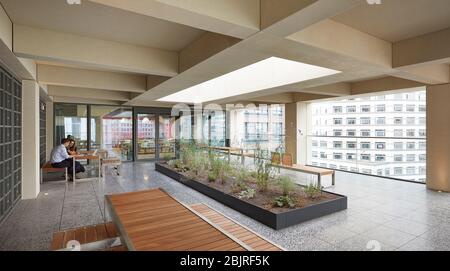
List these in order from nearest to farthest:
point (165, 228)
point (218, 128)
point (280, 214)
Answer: point (165, 228) → point (280, 214) → point (218, 128)

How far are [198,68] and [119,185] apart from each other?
3.75m

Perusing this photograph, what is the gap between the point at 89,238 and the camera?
2.41m

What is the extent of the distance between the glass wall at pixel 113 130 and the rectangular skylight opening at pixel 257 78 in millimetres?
2524

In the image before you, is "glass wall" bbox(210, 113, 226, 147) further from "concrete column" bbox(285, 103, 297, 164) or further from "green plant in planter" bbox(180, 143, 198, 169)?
"green plant in planter" bbox(180, 143, 198, 169)

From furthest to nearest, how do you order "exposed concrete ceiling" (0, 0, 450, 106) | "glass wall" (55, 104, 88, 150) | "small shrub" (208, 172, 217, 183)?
"glass wall" (55, 104, 88, 150) < "small shrub" (208, 172, 217, 183) < "exposed concrete ceiling" (0, 0, 450, 106)

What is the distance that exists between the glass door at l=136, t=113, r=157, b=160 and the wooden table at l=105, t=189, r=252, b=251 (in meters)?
8.28

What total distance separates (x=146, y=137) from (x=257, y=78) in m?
6.05

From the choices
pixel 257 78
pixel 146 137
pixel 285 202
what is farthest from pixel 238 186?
pixel 146 137

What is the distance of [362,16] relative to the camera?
9.87 ft

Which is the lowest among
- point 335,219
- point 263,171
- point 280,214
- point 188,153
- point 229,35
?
point 335,219

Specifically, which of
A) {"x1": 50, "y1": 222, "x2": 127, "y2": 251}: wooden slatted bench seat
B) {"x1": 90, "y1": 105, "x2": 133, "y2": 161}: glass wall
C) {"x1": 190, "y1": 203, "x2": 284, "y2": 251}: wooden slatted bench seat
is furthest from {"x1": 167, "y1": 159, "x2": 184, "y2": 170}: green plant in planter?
→ {"x1": 50, "y1": 222, "x2": 127, "y2": 251}: wooden slatted bench seat

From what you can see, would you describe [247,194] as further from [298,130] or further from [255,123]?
[255,123]

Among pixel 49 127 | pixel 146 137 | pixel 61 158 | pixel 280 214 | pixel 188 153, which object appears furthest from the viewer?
pixel 146 137

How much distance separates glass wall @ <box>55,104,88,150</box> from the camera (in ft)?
29.3
